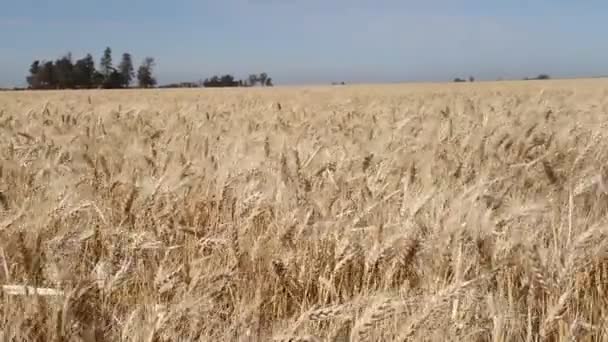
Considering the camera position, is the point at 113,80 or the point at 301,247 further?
the point at 113,80

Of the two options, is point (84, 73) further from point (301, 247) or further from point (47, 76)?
point (301, 247)

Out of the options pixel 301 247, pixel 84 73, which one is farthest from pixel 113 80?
pixel 301 247

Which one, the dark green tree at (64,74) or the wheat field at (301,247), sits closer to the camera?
the wheat field at (301,247)

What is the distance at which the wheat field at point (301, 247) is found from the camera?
120 cm

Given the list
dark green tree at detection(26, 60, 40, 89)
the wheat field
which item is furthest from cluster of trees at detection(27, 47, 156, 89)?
the wheat field

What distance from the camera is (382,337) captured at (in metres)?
1.21

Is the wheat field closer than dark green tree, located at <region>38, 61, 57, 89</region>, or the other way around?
the wheat field

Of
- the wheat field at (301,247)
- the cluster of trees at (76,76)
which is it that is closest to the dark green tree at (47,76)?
the cluster of trees at (76,76)

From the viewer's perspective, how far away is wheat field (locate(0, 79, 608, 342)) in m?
1.20

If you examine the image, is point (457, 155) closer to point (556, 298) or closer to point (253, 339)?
point (556, 298)

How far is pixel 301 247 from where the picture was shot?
1.74m

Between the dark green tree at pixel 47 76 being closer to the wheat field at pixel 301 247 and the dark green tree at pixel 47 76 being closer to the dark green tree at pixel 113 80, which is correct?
the dark green tree at pixel 113 80

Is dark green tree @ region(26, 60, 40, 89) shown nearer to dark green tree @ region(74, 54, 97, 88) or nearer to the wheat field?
dark green tree @ region(74, 54, 97, 88)

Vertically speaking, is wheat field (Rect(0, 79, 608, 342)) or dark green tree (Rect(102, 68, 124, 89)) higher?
dark green tree (Rect(102, 68, 124, 89))
